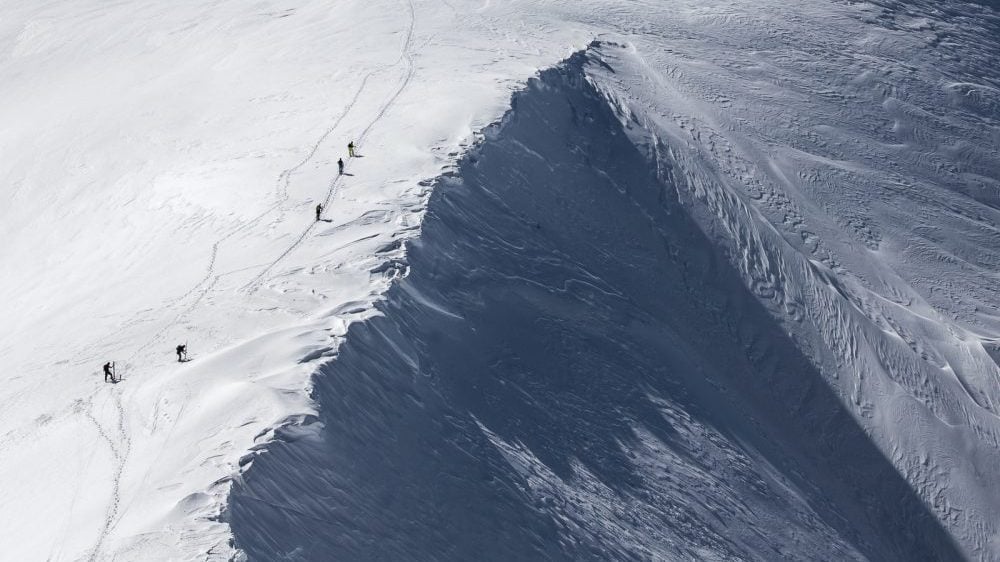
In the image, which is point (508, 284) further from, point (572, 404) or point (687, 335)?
point (687, 335)

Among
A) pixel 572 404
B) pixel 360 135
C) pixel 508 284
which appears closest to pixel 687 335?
pixel 508 284

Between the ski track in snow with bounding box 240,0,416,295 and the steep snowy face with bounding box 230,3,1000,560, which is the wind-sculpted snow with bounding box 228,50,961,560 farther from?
the ski track in snow with bounding box 240,0,416,295

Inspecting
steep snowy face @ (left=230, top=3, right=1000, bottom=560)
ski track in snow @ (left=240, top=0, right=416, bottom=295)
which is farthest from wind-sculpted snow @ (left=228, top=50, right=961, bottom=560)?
ski track in snow @ (left=240, top=0, right=416, bottom=295)

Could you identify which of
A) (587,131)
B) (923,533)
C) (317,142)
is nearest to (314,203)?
(317,142)

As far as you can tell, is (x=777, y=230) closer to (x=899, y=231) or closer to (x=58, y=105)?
(x=899, y=231)

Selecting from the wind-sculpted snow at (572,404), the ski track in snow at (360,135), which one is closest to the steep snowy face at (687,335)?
the wind-sculpted snow at (572,404)

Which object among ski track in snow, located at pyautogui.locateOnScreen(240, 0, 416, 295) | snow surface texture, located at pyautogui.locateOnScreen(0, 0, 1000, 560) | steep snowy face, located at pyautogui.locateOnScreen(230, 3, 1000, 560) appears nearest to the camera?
snow surface texture, located at pyautogui.locateOnScreen(0, 0, 1000, 560)

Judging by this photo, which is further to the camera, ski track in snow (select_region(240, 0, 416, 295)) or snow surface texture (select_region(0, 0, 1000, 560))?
ski track in snow (select_region(240, 0, 416, 295))
